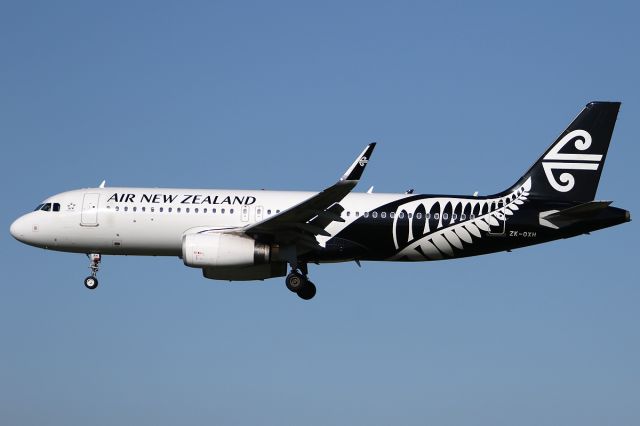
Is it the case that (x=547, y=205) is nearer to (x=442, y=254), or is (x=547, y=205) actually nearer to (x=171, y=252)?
(x=442, y=254)

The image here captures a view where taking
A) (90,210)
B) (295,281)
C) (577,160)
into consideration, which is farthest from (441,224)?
(90,210)

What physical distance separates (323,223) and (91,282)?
10.9 meters

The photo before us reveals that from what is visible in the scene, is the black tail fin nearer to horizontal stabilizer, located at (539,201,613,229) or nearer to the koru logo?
the koru logo

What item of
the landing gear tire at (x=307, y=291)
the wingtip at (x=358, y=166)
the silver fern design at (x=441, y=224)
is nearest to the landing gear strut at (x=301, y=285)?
the landing gear tire at (x=307, y=291)

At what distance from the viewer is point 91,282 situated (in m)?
51.2

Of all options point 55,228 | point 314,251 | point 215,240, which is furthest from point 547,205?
point 55,228

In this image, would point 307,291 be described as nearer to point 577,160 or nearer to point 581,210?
point 581,210

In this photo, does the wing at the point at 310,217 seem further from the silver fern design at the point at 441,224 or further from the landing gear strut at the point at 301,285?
the silver fern design at the point at 441,224

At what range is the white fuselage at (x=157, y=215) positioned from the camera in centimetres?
4928

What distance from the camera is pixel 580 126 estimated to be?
51.5 m

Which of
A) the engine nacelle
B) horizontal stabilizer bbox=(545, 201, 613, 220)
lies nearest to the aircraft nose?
the engine nacelle

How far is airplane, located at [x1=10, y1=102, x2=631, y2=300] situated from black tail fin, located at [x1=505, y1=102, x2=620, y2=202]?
54mm

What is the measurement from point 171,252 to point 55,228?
5.20m

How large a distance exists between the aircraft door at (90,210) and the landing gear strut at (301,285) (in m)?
8.47
